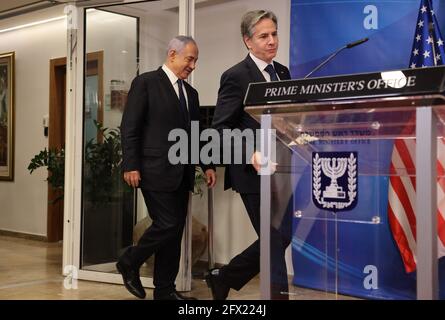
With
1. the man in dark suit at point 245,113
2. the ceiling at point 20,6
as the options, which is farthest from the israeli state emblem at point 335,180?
the ceiling at point 20,6

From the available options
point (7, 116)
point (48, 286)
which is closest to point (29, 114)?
point (7, 116)

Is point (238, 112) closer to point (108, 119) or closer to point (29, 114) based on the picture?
point (108, 119)

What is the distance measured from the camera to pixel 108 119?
3.80 metres

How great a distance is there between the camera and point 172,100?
2936 mm

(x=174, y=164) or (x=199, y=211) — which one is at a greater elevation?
(x=174, y=164)

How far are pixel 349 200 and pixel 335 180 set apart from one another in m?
0.07

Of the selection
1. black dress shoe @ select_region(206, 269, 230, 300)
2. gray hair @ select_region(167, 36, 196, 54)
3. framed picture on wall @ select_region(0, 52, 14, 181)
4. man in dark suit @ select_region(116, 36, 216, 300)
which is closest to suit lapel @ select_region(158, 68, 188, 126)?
man in dark suit @ select_region(116, 36, 216, 300)

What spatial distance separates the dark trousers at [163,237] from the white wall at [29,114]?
3.16 m

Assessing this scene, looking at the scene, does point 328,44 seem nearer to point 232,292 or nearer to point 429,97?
point 232,292

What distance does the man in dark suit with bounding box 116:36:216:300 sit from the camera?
2871mm

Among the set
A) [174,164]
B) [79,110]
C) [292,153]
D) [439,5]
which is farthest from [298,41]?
[292,153]

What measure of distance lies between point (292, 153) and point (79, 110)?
240 cm

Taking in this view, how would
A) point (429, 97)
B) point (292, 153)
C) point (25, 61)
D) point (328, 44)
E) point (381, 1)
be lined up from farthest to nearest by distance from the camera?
point (25, 61) → point (328, 44) → point (381, 1) → point (292, 153) → point (429, 97)

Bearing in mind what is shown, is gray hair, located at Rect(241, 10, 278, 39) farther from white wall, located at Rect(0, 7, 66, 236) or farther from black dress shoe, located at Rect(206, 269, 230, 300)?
white wall, located at Rect(0, 7, 66, 236)
